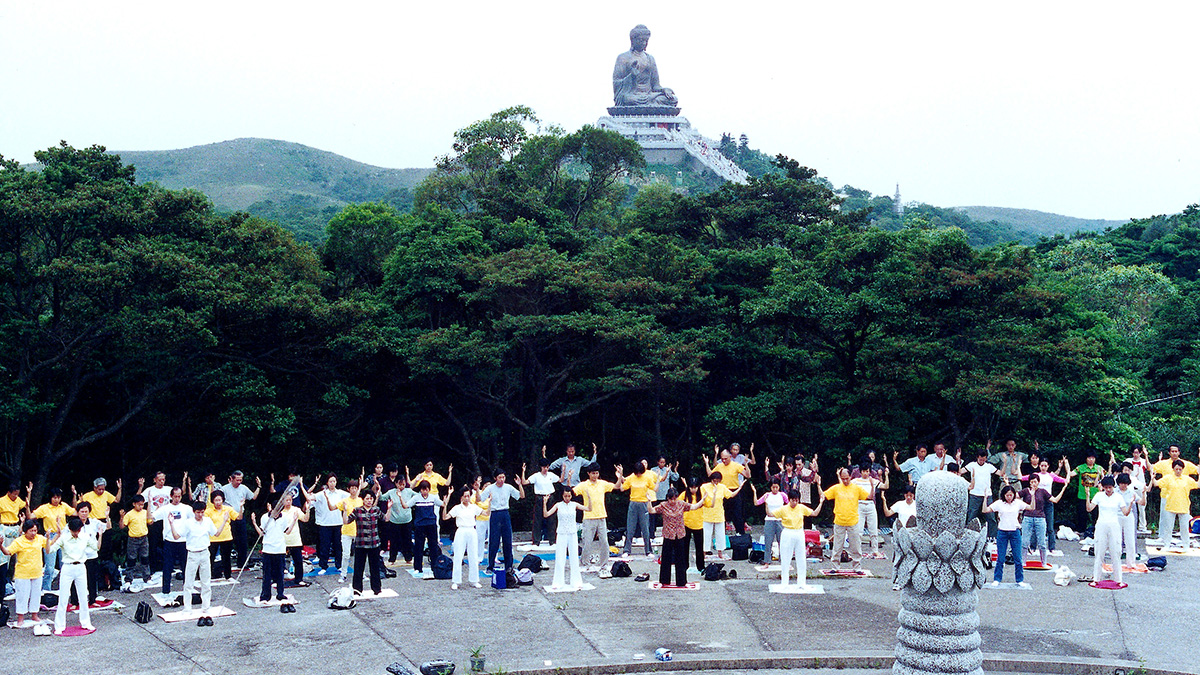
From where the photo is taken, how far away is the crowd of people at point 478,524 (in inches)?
455

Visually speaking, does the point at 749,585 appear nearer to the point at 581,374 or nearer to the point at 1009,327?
the point at 1009,327

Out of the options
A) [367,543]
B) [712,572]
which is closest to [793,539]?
[712,572]

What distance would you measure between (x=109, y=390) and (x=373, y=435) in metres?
5.56

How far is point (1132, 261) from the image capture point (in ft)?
147

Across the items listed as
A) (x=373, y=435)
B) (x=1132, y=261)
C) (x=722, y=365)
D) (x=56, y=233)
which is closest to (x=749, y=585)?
(x=722, y=365)

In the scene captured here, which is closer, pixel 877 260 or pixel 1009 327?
pixel 1009 327

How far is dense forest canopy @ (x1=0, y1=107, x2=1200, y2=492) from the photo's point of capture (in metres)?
19.1

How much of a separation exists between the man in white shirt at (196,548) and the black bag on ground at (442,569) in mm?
2985

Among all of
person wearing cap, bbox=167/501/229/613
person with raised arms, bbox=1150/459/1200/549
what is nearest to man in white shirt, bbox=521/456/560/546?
person wearing cap, bbox=167/501/229/613

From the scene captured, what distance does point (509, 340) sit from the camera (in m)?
22.7

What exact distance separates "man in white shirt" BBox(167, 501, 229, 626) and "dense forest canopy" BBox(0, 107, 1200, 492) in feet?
25.6

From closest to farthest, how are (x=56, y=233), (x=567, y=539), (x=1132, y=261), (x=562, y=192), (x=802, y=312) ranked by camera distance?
(x=567, y=539) → (x=56, y=233) → (x=802, y=312) → (x=562, y=192) → (x=1132, y=261)

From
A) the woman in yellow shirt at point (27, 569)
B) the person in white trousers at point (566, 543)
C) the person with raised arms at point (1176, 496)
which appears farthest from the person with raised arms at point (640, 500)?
the person with raised arms at point (1176, 496)

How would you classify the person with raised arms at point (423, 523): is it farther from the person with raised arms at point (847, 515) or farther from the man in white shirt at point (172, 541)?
the person with raised arms at point (847, 515)
